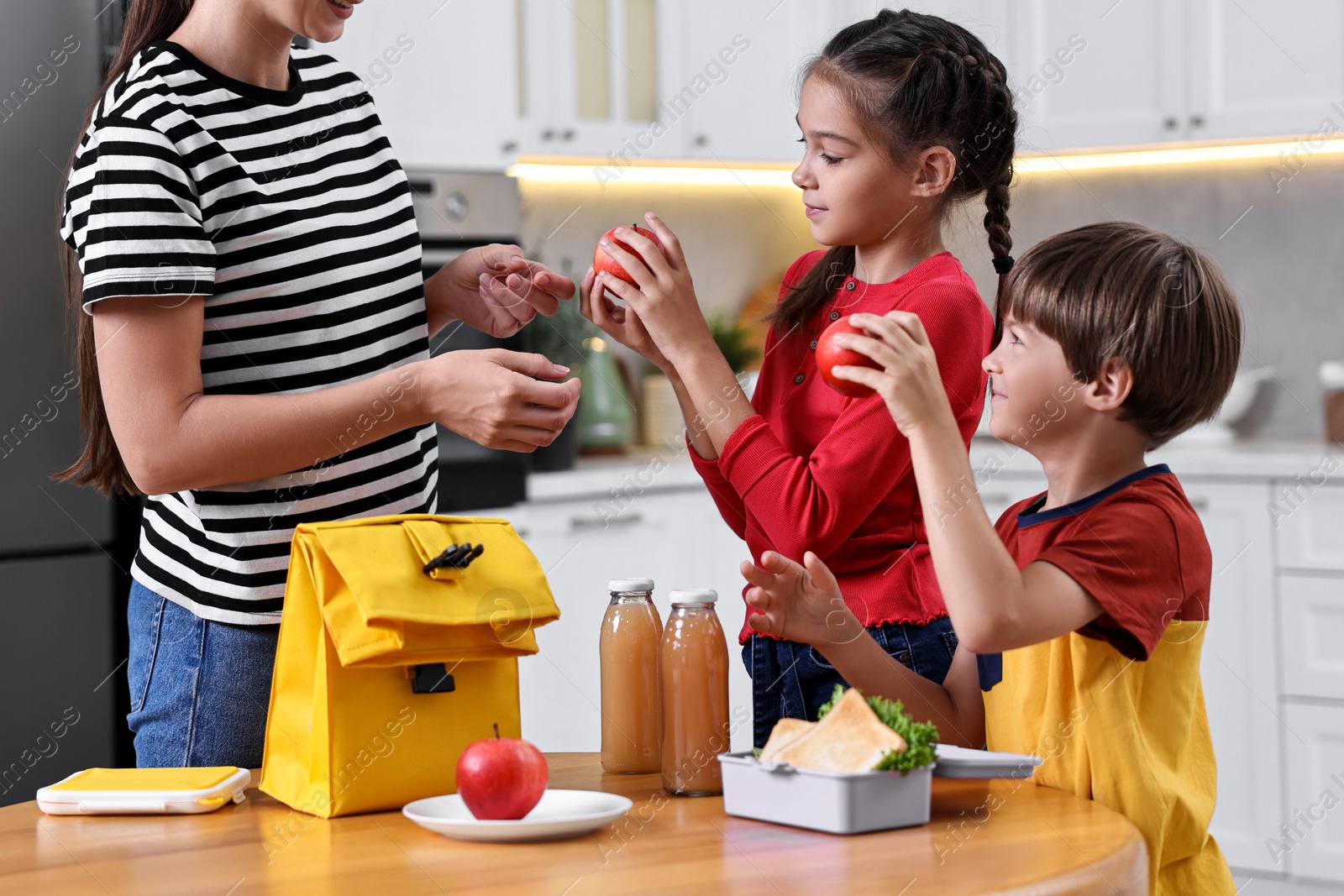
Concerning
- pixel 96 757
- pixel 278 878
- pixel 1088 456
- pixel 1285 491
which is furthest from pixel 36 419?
pixel 1285 491

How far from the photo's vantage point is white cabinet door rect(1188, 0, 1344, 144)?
10.3ft

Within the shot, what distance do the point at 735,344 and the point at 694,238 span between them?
43cm

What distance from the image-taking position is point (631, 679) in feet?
4.04

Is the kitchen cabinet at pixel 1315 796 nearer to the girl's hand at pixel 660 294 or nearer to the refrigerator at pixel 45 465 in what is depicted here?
the girl's hand at pixel 660 294

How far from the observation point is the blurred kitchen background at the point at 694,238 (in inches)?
90.9

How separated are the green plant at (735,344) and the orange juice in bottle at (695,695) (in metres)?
2.55

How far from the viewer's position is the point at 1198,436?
132 inches

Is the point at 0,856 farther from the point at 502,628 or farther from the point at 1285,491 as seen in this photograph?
the point at 1285,491

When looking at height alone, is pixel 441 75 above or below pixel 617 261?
above

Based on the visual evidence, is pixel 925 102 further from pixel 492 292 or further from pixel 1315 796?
pixel 1315 796

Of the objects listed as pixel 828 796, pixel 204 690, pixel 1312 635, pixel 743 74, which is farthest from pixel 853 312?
pixel 743 74

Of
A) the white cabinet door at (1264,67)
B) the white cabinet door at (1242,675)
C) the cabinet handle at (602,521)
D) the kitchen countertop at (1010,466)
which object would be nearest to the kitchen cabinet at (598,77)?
the kitchen countertop at (1010,466)

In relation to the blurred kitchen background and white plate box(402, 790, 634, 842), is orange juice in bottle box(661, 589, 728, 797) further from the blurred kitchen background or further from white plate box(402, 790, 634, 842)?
the blurred kitchen background

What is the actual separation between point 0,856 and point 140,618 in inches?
13.4
